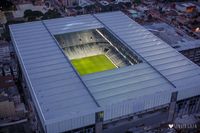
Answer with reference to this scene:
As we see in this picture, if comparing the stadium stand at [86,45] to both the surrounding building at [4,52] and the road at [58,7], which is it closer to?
the surrounding building at [4,52]

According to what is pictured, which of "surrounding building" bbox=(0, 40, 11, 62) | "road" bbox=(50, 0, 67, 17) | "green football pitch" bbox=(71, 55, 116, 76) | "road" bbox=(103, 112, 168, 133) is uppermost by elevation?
"road" bbox=(50, 0, 67, 17)

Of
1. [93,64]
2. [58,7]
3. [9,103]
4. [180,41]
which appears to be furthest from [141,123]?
[58,7]

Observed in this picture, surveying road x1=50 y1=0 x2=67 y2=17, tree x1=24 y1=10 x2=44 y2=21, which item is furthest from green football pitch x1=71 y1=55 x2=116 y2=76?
road x1=50 y1=0 x2=67 y2=17

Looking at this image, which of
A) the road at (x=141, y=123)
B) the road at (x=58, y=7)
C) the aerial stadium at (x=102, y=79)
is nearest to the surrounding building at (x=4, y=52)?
the aerial stadium at (x=102, y=79)

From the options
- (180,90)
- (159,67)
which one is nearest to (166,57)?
(159,67)

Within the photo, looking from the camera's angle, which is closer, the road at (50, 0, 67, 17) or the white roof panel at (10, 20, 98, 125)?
the white roof panel at (10, 20, 98, 125)

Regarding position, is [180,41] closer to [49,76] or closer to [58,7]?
[49,76]

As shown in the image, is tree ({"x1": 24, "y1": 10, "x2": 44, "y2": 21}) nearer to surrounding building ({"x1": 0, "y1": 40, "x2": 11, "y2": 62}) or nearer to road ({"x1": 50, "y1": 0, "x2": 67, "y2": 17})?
road ({"x1": 50, "y1": 0, "x2": 67, "y2": 17})
